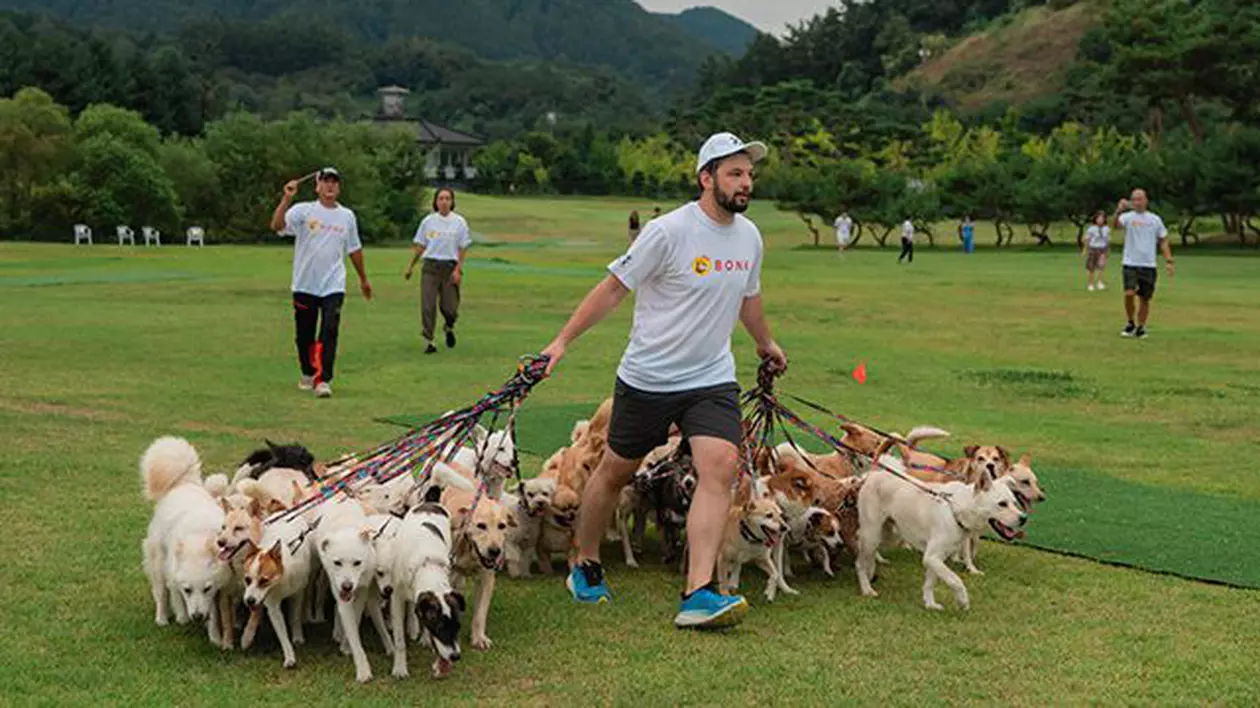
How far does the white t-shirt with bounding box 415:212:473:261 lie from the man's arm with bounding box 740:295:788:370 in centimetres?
1188

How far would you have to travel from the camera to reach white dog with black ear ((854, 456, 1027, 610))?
759cm

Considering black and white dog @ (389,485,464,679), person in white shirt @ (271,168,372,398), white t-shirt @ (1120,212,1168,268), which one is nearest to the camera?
black and white dog @ (389,485,464,679)

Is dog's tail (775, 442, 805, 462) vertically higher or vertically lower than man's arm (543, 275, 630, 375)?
lower

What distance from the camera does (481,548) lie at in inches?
266

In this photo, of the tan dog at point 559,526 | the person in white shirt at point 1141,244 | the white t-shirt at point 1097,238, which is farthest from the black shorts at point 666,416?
the white t-shirt at point 1097,238

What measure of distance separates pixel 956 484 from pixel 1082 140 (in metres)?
107

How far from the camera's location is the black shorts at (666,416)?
7410mm

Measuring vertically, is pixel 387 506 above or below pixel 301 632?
above

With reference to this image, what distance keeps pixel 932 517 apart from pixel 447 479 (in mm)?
2848

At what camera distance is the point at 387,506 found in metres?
7.68

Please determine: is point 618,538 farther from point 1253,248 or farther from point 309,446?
point 1253,248

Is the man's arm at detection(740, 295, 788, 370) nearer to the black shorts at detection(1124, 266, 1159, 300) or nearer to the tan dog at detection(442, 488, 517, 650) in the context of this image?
the tan dog at detection(442, 488, 517, 650)

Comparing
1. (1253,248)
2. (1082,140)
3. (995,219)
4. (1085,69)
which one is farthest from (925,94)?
(1253,248)

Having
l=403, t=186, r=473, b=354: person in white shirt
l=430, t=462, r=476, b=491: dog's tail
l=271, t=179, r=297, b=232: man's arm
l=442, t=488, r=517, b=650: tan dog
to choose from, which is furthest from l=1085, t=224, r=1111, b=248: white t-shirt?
l=442, t=488, r=517, b=650: tan dog
